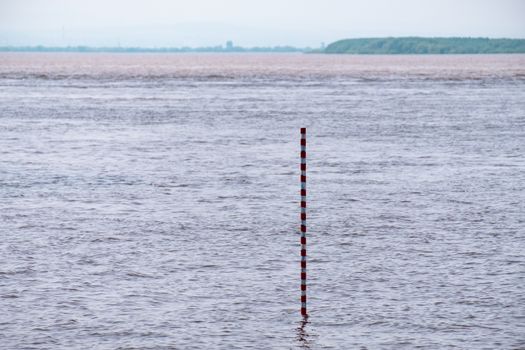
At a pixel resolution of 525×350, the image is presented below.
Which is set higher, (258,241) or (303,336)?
(303,336)

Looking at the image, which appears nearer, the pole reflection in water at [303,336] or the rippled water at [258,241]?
the pole reflection in water at [303,336]

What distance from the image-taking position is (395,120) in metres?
38.3

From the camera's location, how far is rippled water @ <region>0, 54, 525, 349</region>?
946 cm

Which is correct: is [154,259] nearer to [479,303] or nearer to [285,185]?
[479,303]

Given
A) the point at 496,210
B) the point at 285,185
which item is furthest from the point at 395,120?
the point at 496,210

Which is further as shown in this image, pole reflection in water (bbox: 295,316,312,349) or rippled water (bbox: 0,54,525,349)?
rippled water (bbox: 0,54,525,349)

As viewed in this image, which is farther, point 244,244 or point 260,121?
point 260,121

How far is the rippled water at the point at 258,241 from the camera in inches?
372

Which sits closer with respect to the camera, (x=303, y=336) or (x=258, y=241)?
(x=303, y=336)

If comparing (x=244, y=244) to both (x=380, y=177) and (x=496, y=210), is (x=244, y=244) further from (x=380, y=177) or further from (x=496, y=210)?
(x=380, y=177)

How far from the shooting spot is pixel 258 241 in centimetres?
1384

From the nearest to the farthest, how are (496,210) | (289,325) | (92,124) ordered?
(289,325)
(496,210)
(92,124)

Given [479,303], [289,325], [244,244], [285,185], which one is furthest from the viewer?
[285,185]

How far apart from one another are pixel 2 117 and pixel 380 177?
23.2 m
